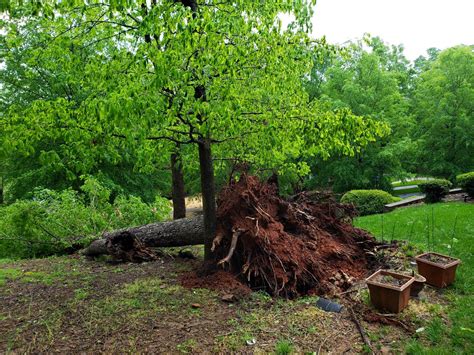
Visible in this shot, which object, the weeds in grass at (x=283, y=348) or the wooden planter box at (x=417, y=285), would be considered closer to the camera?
the weeds in grass at (x=283, y=348)

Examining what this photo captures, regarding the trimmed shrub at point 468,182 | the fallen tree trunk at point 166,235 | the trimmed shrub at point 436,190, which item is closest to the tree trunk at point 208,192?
the fallen tree trunk at point 166,235

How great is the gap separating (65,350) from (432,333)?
3381 mm

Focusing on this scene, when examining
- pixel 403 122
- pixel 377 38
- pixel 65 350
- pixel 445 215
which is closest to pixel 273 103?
pixel 65 350

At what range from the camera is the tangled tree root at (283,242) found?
→ 4453mm

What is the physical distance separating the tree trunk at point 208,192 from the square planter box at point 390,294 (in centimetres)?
211

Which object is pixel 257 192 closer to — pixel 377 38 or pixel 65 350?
pixel 65 350

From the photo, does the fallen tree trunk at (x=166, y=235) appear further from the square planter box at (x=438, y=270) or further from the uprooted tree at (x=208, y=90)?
the square planter box at (x=438, y=270)

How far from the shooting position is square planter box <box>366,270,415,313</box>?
3.69 meters

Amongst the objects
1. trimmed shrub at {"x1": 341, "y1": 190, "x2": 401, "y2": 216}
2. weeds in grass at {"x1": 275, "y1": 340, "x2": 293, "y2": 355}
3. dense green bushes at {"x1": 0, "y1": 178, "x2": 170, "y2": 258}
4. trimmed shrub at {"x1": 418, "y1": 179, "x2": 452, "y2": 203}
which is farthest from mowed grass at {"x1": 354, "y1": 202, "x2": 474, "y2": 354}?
dense green bushes at {"x1": 0, "y1": 178, "x2": 170, "y2": 258}

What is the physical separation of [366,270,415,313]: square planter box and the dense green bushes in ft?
17.8

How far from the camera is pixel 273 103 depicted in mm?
4508

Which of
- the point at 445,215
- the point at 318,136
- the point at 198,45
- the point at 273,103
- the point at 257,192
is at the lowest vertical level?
the point at 445,215

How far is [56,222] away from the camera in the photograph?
7.48m

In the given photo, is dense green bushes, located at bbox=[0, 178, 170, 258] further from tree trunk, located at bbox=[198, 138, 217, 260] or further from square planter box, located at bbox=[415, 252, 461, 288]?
square planter box, located at bbox=[415, 252, 461, 288]
